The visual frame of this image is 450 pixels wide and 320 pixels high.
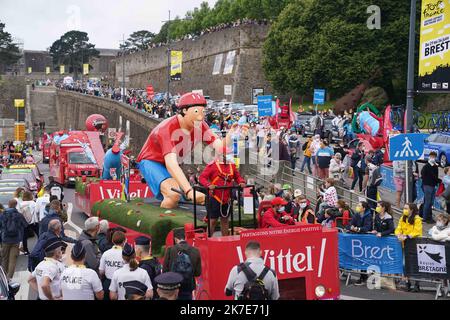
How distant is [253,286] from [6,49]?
14411 centimetres

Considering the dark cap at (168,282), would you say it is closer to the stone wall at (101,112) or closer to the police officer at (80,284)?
the police officer at (80,284)

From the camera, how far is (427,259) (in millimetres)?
15297

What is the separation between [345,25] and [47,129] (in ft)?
202

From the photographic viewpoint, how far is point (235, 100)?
74938 mm

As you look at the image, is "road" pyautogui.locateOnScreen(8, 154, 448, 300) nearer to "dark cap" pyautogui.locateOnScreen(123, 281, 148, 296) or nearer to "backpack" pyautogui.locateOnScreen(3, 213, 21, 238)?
"backpack" pyautogui.locateOnScreen(3, 213, 21, 238)

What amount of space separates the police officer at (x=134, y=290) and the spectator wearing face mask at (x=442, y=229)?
7264 mm

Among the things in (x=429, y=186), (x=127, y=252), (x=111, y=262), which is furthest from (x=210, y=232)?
(x=429, y=186)

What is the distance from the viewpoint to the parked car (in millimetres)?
33156

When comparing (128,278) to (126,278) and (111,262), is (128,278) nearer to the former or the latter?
(126,278)

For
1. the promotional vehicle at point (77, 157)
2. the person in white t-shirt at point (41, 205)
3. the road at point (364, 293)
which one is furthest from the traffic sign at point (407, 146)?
the promotional vehicle at point (77, 157)

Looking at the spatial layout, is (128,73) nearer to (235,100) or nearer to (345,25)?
(235,100)

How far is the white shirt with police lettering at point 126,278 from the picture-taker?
31.2 feet
